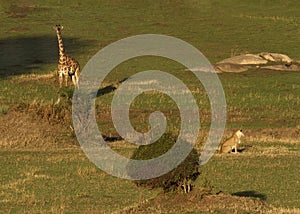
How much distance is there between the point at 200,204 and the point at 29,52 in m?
34.8

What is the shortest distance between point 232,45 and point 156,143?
36.1 meters

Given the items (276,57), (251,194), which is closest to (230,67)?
(276,57)

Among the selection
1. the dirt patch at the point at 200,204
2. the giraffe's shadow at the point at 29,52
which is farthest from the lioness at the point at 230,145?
the giraffe's shadow at the point at 29,52

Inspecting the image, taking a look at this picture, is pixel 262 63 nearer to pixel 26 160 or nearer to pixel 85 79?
pixel 85 79

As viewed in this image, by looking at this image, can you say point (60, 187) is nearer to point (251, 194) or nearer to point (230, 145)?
point (251, 194)

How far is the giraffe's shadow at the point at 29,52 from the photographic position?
157ft

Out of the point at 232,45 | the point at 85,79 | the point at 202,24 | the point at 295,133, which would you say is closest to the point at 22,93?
the point at 85,79

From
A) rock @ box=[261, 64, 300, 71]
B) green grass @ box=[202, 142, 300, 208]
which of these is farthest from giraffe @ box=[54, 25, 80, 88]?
green grass @ box=[202, 142, 300, 208]

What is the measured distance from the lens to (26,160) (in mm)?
27656

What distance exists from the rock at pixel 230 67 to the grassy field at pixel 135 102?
0.65 m

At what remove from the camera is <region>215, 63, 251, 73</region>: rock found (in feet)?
154

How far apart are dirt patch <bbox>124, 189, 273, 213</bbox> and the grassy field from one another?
49 mm

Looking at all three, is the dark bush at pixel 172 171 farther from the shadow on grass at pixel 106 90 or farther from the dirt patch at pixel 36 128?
the shadow on grass at pixel 106 90

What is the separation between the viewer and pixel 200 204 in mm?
20500
